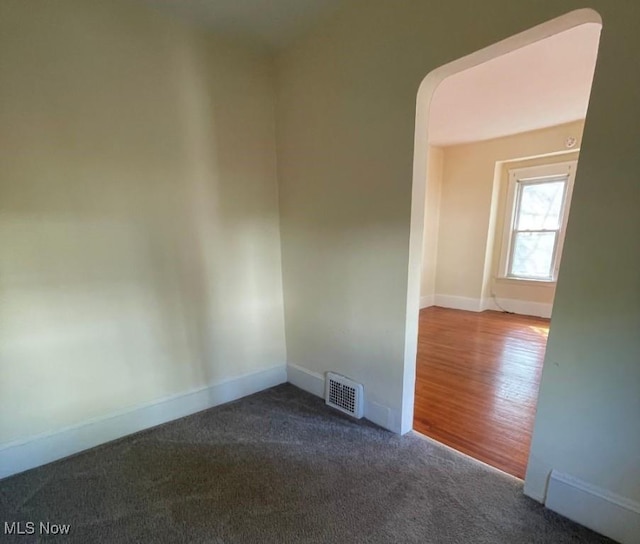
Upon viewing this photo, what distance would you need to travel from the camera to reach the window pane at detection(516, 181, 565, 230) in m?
4.22

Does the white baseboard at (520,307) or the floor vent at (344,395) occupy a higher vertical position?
the floor vent at (344,395)

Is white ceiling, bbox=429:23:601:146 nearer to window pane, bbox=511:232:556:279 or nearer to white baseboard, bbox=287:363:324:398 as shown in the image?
window pane, bbox=511:232:556:279

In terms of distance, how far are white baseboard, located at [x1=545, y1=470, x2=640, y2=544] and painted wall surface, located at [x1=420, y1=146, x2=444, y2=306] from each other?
3.71m

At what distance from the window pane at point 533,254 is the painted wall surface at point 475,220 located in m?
0.21

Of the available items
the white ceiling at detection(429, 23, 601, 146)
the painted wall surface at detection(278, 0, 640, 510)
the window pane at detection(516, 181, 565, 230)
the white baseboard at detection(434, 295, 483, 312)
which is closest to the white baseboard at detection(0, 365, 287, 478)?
the painted wall surface at detection(278, 0, 640, 510)

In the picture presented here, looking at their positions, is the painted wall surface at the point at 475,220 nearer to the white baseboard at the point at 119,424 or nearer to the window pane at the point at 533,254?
the window pane at the point at 533,254

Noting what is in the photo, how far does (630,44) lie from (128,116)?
227cm

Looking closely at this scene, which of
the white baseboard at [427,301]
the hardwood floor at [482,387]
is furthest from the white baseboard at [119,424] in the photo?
the white baseboard at [427,301]

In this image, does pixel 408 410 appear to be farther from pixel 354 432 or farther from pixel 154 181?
pixel 154 181

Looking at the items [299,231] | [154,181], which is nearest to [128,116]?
[154,181]

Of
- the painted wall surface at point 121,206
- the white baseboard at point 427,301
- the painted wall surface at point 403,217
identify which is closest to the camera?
the painted wall surface at point 403,217

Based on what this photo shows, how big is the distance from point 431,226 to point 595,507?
14.3 feet

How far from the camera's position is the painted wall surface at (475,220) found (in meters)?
4.47

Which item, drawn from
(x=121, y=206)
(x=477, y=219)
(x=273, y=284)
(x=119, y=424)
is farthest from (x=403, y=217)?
(x=477, y=219)
